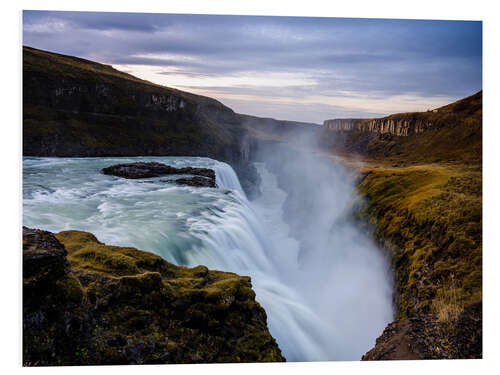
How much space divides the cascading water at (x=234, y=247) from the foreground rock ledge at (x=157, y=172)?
5.67 ft

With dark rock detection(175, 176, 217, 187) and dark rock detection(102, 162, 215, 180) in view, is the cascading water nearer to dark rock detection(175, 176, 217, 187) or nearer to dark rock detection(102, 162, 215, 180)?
dark rock detection(175, 176, 217, 187)

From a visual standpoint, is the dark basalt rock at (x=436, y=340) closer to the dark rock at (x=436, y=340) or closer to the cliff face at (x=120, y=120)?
the dark rock at (x=436, y=340)

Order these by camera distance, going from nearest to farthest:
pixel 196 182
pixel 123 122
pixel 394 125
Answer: pixel 196 182 → pixel 394 125 → pixel 123 122

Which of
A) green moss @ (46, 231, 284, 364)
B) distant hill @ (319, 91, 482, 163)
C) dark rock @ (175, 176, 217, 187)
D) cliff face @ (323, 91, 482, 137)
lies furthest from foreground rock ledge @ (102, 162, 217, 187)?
green moss @ (46, 231, 284, 364)

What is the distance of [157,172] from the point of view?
25734 mm

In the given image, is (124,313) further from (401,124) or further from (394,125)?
(394,125)

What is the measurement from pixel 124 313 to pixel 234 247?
23.3 feet

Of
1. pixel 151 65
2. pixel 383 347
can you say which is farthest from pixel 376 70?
pixel 383 347

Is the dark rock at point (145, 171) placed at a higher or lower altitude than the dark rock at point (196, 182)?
higher

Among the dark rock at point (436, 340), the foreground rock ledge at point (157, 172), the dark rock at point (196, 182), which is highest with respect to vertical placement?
the foreground rock ledge at point (157, 172)

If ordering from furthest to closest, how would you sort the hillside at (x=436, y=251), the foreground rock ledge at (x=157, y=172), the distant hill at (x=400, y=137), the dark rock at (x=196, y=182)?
1. the foreground rock ledge at (x=157, y=172)
2. the distant hill at (x=400, y=137)
3. the dark rock at (x=196, y=182)
4. the hillside at (x=436, y=251)

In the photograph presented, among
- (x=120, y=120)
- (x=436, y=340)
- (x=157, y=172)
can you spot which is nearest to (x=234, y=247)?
(x=436, y=340)

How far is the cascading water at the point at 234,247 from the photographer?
9.85 metres

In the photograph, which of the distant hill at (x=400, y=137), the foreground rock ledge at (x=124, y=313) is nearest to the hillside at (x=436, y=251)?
the foreground rock ledge at (x=124, y=313)
